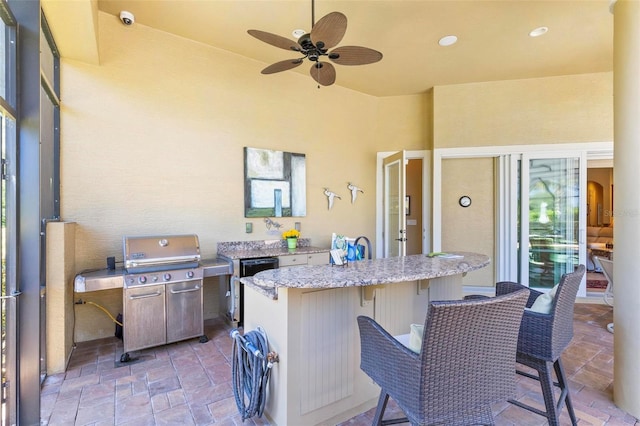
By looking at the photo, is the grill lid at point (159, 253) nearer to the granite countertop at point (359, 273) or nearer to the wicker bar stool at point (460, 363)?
the granite countertop at point (359, 273)

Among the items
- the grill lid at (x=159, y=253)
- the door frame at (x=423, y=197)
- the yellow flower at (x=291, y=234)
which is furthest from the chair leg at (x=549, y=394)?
the door frame at (x=423, y=197)

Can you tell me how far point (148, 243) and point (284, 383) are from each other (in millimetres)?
1991

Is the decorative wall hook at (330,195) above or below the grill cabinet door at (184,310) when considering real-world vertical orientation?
above

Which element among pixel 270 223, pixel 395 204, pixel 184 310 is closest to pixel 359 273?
pixel 184 310

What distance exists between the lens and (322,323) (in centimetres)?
179

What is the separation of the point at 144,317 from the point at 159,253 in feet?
1.91

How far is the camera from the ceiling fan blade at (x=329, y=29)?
194 cm

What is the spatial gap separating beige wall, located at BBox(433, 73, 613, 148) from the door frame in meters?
0.35

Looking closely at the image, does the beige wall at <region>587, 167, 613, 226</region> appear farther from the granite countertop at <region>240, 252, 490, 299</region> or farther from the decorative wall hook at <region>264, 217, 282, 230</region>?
the decorative wall hook at <region>264, 217, 282, 230</region>

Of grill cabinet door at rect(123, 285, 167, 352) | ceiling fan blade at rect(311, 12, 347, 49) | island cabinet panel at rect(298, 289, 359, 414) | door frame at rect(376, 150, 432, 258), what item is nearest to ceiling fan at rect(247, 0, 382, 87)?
Result: ceiling fan blade at rect(311, 12, 347, 49)

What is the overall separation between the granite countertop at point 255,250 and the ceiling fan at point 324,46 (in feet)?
6.38

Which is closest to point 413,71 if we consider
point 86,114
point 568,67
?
point 568,67

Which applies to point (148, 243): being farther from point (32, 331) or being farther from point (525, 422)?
Answer: point (525, 422)

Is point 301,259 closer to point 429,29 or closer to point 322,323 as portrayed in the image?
point 322,323
